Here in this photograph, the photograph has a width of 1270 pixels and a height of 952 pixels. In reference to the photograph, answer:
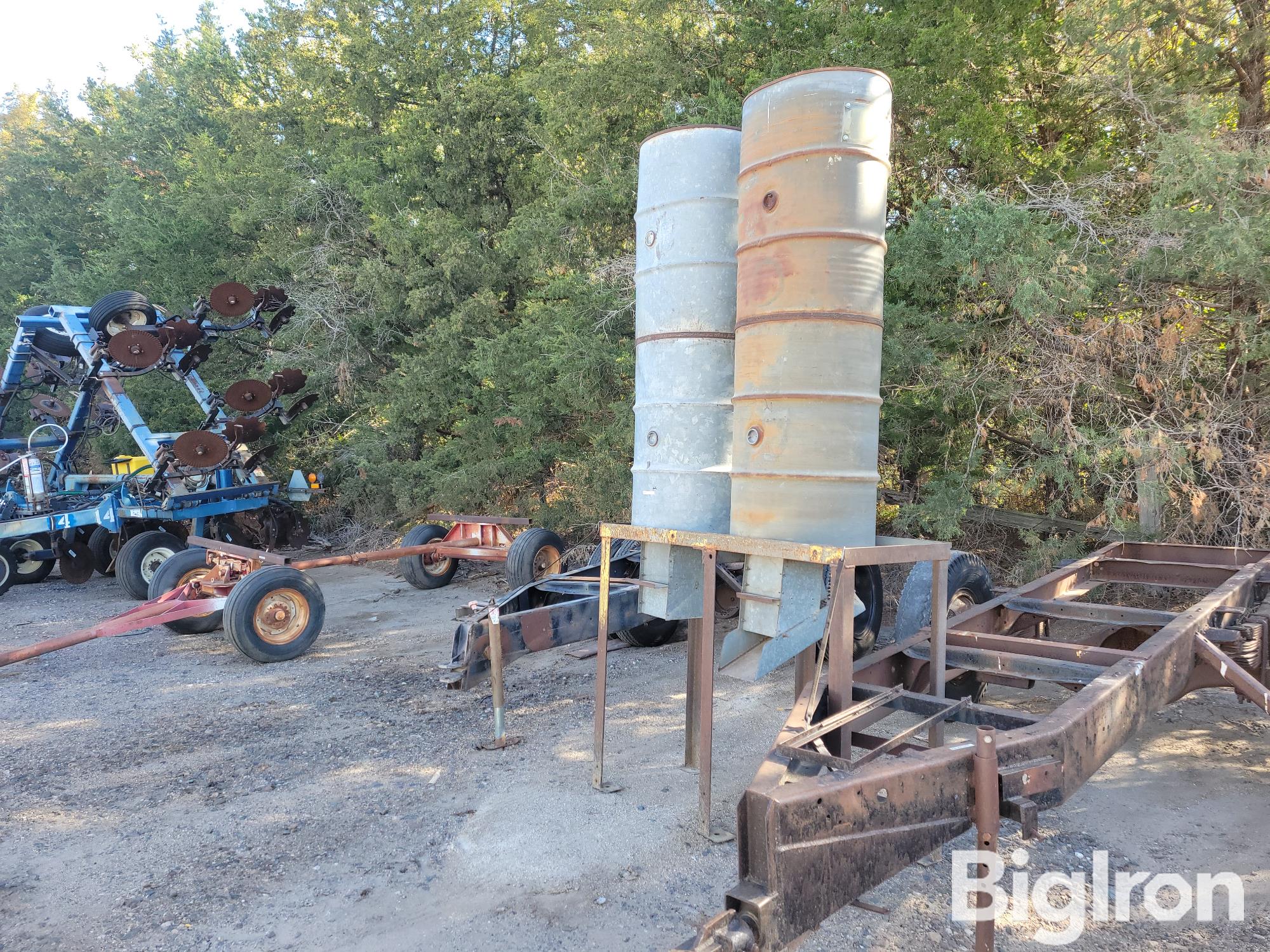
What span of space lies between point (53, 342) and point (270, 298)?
9.53 ft

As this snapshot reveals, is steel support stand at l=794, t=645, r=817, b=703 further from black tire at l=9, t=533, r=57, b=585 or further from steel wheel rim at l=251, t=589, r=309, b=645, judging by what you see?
black tire at l=9, t=533, r=57, b=585

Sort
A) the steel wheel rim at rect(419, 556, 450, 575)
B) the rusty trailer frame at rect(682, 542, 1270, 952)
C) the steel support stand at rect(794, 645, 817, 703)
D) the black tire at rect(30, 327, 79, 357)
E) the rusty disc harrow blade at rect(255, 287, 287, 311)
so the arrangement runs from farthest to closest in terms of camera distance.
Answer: the rusty disc harrow blade at rect(255, 287, 287, 311)
the black tire at rect(30, 327, 79, 357)
the steel wheel rim at rect(419, 556, 450, 575)
the steel support stand at rect(794, 645, 817, 703)
the rusty trailer frame at rect(682, 542, 1270, 952)

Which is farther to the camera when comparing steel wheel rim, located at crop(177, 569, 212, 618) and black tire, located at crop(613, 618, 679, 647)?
steel wheel rim, located at crop(177, 569, 212, 618)

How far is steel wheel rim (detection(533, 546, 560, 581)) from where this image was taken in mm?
9297

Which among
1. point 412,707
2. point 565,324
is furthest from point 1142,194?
point 412,707

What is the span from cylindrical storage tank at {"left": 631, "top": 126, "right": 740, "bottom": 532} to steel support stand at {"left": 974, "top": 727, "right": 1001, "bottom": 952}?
6.66 feet

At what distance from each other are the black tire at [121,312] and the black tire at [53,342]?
633mm

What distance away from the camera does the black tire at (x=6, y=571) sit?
10312 millimetres

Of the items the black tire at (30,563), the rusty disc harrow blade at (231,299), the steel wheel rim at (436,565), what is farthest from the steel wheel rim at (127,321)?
the steel wheel rim at (436,565)

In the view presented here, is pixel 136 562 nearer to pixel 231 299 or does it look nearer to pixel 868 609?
pixel 231 299

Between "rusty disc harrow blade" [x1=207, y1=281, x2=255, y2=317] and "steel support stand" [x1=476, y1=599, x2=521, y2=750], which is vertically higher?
"rusty disc harrow blade" [x1=207, y1=281, x2=255, y2=317]

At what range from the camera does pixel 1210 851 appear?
3.75 meters

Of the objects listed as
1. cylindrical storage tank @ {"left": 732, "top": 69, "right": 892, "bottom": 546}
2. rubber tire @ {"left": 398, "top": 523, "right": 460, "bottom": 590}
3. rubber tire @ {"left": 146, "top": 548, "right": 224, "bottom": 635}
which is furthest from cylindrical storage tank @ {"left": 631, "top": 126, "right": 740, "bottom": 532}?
rubber tire @ {"left": 398, "top": 523, "right": 460, "bottom": 590}

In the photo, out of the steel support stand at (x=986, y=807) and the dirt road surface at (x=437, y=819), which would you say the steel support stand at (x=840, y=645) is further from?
the steel support stand at (x=986, y=807)
